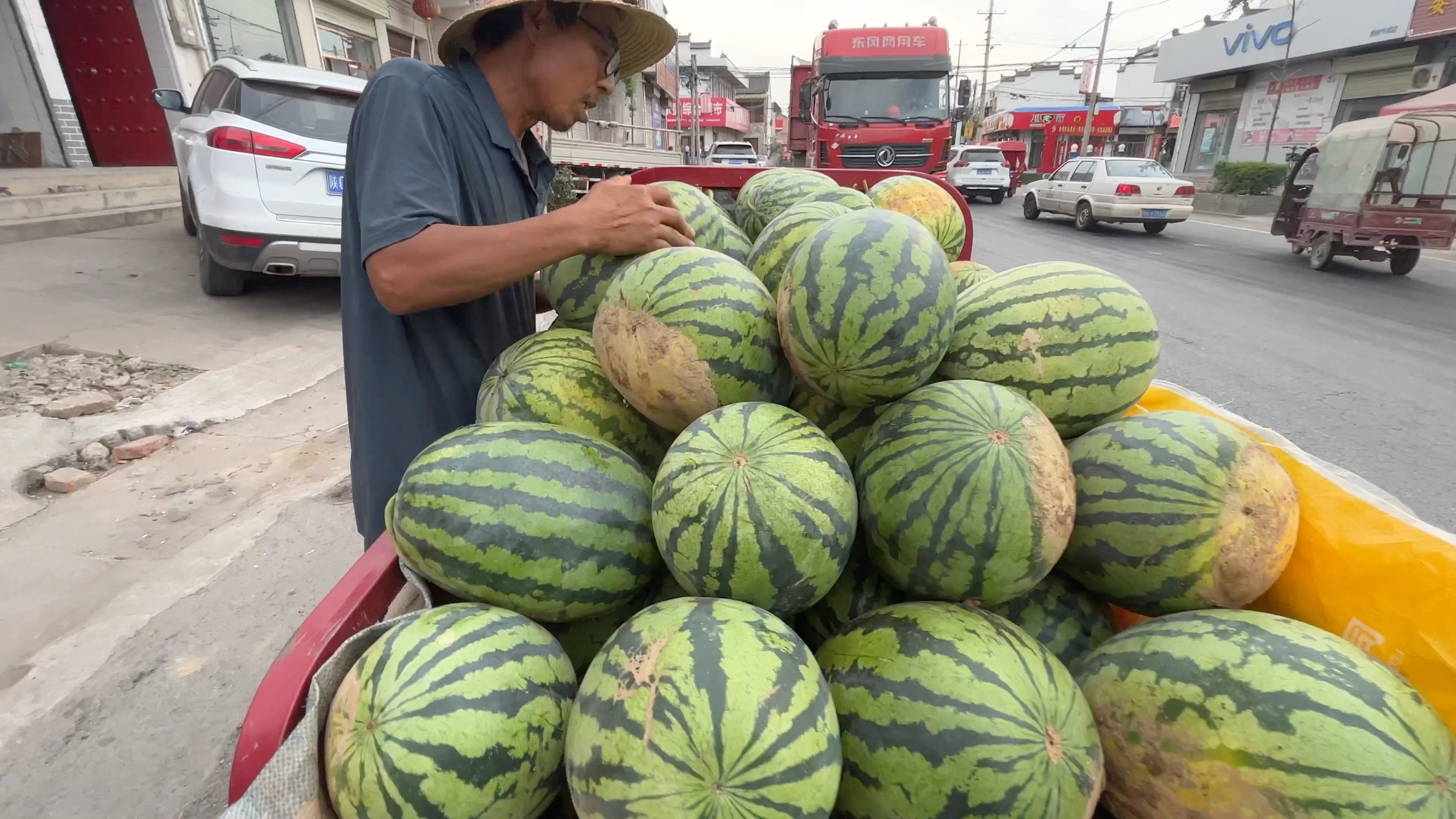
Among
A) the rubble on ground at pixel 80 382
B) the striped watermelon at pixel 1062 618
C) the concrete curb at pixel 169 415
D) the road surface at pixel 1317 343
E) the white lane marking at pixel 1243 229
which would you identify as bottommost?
the white lane marking at pixel 1243 229

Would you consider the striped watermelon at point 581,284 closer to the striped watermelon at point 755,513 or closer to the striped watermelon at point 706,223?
the striped watermelon at point 706,223

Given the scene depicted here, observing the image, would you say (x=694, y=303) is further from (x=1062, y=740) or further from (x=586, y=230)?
(x=1062, y=740)

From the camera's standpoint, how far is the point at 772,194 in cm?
243

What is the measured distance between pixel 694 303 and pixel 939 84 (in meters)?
16.7

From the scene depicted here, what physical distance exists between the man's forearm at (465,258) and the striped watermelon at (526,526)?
502mm

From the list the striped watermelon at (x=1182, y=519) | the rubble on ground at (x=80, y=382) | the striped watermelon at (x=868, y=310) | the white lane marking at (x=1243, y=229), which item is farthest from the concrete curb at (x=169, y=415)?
the white lane marking at (x=1243, y=229)

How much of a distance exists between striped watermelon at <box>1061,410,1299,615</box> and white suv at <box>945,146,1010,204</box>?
80.9ft

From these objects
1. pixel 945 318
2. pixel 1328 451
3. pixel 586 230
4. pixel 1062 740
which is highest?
pixel 586 230

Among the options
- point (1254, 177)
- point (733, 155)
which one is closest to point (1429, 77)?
point (1254, 177)

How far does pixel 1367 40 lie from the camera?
2294 cm

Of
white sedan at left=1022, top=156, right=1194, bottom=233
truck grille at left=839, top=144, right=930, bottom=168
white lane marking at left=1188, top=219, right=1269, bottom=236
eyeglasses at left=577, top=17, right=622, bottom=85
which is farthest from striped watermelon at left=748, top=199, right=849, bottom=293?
white lane marking at left=1188, top=219, right=1269, bottom=236

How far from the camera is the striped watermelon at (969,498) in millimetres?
1242

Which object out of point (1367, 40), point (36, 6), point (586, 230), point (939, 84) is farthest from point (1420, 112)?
point (36, 6)

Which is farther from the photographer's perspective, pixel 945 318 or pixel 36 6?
pixel 36 6
